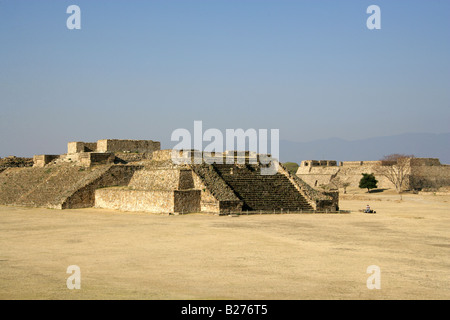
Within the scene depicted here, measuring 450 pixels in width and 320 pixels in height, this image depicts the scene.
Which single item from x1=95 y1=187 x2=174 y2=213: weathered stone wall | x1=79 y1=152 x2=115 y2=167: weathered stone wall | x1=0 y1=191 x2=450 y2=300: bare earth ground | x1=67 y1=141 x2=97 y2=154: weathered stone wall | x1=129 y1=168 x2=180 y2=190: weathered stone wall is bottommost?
x1=0 y1=191 x2=450 y2=300: bare earth ground

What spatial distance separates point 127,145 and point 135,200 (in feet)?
45.2

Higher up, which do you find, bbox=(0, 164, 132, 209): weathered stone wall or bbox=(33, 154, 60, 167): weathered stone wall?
bbox=(33, 154, 60, 167): weathered stone wall

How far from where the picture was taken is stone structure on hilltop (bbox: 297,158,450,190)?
208 feet

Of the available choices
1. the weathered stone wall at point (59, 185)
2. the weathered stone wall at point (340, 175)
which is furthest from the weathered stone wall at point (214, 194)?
the weathered stone wall at point (340, 175)

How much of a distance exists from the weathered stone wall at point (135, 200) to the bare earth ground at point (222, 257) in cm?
186

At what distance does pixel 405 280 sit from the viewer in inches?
514

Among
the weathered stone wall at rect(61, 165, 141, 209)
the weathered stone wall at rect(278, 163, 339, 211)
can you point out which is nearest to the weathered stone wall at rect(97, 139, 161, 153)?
the weathered stone wall at rect(61, 165, 141, 209)

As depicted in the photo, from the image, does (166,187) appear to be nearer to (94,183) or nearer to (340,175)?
(94,183)

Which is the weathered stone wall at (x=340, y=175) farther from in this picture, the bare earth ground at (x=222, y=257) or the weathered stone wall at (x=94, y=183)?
the bare earth ground at (x=222, y=257)

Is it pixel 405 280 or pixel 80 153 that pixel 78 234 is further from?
pixel 80 153

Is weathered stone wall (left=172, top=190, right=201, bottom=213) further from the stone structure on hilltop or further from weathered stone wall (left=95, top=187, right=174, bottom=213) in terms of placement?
the stone structure on hilltop

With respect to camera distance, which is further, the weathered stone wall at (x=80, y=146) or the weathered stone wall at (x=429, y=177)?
the weathered stone wall at (x=429, y=177)

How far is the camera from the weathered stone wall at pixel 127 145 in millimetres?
44219

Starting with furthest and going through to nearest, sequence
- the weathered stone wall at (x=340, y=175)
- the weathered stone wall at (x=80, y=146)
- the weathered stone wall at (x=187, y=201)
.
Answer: the weathered stone wall at (x=340, y=175) < the weathered stone wall at (x=80, y=146) < the weathered stone wall at (x=187, y=201)
